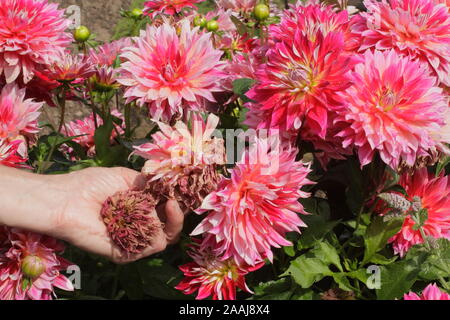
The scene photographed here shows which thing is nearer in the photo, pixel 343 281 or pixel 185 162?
pixel 185 162

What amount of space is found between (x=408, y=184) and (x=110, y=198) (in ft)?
2.25

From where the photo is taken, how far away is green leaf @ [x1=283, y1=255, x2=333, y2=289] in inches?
42.9

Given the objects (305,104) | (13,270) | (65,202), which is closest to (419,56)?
(305,104)

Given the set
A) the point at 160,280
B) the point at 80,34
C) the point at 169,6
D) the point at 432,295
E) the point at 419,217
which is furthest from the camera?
the point at 169,6

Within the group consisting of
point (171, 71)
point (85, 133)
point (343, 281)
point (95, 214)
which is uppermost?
point (171, 71)

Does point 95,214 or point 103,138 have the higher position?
point 103,138

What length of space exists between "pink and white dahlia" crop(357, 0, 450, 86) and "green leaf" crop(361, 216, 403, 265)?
1.05 feet

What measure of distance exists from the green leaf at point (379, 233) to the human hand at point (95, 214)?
41cm

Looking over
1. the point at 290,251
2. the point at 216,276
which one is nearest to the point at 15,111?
the point at 216,276

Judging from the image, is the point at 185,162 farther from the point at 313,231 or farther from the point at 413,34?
the point at 413,34

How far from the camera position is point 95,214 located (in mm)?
1213

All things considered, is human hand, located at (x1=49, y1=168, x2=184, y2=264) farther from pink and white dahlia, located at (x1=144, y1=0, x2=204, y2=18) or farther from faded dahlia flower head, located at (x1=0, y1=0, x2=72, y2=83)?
pink and white dahlia, located at (x1=144, y1=0, x2=204, y2=18)

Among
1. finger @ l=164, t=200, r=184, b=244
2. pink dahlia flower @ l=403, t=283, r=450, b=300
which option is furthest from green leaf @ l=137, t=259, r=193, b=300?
pink dahlia flower @ l=403, t=283, r=450, b=300

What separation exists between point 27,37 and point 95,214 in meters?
0.44
